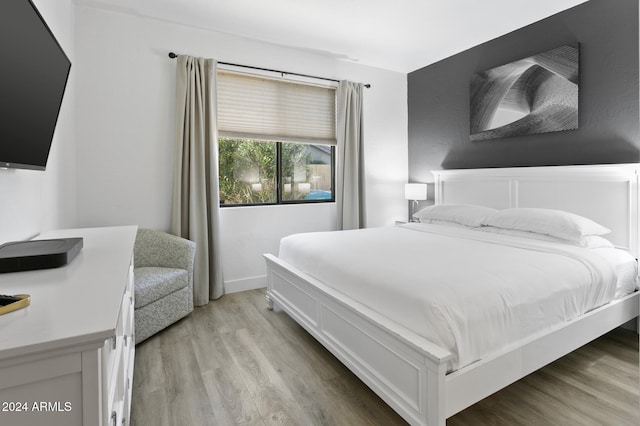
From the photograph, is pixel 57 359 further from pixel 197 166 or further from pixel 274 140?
pixel 274 140

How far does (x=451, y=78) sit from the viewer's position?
425 centimetres

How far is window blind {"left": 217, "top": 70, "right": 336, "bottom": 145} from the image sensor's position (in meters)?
3.65

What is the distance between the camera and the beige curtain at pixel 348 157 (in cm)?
423

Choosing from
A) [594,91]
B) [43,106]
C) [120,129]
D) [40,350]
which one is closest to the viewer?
[40,350]

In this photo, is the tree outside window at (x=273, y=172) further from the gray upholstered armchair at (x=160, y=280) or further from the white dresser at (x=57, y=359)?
the white dresser at (x=57, y=359)

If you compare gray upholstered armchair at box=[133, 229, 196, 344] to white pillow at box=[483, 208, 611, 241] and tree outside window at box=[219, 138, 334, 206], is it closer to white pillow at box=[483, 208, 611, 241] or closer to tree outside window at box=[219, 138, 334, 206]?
tree outside window at box=[219, 138, 334, 206]

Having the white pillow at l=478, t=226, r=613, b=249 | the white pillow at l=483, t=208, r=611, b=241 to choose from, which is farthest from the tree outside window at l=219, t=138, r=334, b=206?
the white pillow at l=478, t=226, r=613, b=249

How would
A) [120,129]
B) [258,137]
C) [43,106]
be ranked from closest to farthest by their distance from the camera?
[43,106], [120,129], [258,137]

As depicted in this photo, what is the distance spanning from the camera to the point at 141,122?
3.24m

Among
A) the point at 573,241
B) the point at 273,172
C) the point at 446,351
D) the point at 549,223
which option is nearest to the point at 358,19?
the point at 273,172

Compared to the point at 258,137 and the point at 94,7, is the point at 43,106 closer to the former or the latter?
the point at 94,7

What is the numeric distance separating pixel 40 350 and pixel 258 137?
10.9ft

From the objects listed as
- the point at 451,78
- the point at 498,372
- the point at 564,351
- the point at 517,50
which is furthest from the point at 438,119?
the point at 498,372

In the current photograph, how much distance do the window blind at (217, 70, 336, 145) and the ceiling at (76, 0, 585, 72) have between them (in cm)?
45
